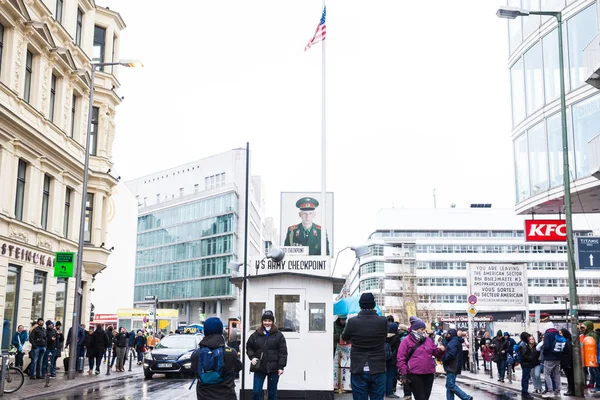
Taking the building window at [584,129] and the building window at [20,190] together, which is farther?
the building window at [20,190]

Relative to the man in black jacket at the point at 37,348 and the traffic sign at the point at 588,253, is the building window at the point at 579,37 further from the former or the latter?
the man in black jacket at the point at 37,348

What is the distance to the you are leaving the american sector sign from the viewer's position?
3241cm

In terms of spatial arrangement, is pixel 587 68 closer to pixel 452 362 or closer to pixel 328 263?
pixel 328 263

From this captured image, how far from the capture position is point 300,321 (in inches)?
635

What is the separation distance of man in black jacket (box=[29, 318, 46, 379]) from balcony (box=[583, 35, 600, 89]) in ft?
62.8

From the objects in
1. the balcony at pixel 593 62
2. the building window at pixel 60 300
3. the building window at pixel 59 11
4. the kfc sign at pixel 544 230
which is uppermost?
the building window at pixel 59 11

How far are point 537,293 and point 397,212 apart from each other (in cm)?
2666

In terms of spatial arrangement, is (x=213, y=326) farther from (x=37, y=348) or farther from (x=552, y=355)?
(x=37, y=348)

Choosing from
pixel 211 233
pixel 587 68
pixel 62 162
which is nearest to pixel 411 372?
pixel 587 68

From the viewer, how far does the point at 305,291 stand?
1611 cm

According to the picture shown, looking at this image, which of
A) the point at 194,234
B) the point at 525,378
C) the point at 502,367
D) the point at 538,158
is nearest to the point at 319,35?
the point at 538,158

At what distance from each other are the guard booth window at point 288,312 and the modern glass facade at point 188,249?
274ft

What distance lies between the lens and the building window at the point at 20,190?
26.3 m

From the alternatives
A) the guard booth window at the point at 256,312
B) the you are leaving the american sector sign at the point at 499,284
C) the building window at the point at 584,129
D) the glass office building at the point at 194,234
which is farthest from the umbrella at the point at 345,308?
the glass office building at the point at 194,234
